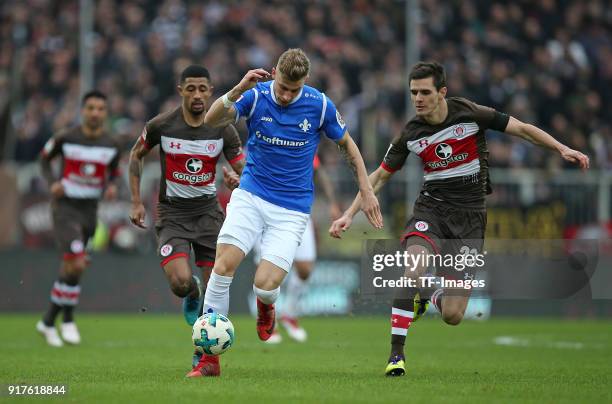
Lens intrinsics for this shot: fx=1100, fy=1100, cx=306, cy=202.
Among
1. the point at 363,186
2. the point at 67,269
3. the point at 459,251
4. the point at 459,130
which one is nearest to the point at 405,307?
the point at 459,251

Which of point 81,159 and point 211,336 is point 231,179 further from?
point 81,159

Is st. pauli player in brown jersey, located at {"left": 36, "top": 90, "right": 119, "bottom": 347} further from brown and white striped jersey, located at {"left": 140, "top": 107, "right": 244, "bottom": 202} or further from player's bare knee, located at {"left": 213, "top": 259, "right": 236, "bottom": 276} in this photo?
player's bare knee, located at {"left": 213, "top": 259, "right": 236, "bottom": 276}

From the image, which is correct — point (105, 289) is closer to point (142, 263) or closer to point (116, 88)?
point (142, 263)

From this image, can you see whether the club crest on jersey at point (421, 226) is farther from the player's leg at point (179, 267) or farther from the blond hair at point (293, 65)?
the player's leg at point (179, 267)

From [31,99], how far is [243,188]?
1508 centimetres

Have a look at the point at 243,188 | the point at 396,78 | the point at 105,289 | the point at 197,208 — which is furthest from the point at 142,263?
the point at 243,188

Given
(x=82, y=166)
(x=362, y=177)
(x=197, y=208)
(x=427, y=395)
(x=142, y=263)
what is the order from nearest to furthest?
1. (x=427, y=395)
2. (x=362, y=177)
3. (x=197, y=208)
4. (x=82, y=166)
5. (x=142, y=263)

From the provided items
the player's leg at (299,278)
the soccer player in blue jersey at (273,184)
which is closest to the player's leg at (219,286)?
the soccer player in blue jersey at (273,184)

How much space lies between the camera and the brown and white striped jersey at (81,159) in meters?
14.7

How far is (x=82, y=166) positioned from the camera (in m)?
14.7

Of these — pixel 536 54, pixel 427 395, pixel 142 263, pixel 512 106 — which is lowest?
pixel 427 395

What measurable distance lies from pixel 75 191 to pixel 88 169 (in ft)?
1.12
